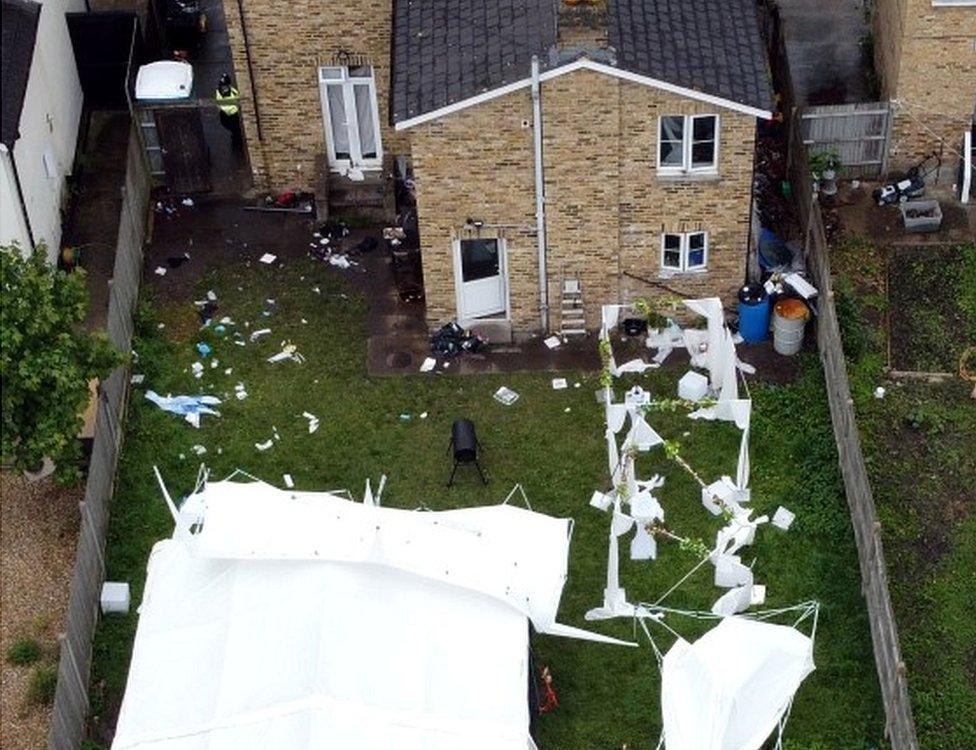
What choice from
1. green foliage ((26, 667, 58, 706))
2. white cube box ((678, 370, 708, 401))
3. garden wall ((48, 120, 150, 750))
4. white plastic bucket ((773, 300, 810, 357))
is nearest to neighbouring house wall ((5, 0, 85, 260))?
garden wall ((48, 120, 150, 750))

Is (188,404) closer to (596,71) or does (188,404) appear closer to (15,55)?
(15,55)

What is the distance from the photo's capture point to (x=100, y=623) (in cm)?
2566

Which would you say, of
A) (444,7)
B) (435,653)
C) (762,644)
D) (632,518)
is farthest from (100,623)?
(444,7)

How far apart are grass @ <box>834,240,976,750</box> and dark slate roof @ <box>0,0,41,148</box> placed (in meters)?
14.4

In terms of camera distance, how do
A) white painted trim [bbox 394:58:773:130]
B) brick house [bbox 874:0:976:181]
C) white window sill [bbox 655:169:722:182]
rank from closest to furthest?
white painted trim [bbox 394:58:773:130]
white window sill [bbox 655:169:722:182]
brick house [bbox 874:0:976:181]

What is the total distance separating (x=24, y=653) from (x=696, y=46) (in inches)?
549

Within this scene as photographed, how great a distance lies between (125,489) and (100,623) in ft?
8.93

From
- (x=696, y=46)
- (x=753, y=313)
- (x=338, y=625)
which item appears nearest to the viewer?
(x=338, y=625)

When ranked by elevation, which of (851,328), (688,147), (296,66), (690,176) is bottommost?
(851,328)

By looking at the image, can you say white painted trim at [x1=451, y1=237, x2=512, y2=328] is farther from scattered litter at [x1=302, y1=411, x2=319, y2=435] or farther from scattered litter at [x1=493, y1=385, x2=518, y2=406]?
scattered litter at [x1=302, y1=411, x2=319, y2=435]

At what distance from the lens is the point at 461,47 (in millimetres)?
27766

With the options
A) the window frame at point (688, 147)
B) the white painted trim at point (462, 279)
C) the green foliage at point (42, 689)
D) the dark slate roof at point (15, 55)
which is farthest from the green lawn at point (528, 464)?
the dark slate roof at point (15, 55)

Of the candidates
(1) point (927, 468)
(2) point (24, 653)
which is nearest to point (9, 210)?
(2) point (24, 653)

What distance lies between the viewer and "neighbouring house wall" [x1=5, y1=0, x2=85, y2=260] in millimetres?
30375
